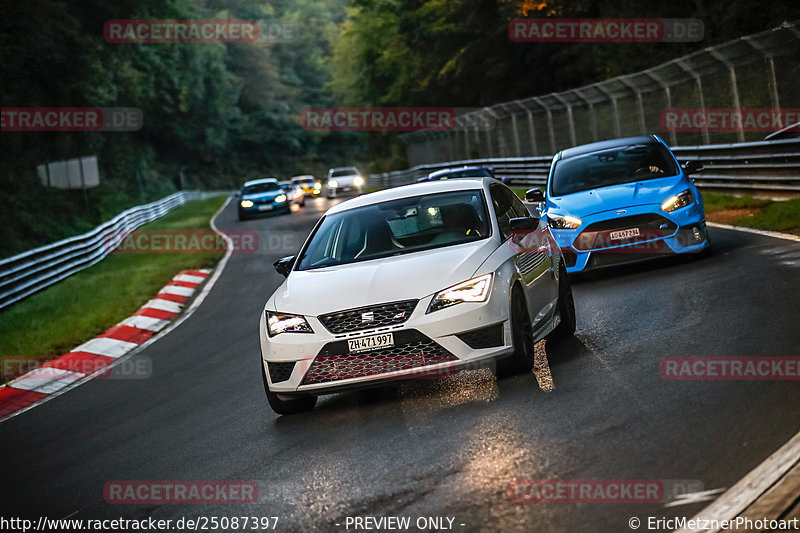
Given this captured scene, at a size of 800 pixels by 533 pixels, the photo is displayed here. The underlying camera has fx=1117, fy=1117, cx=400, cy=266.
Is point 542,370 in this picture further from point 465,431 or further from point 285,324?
point 285,324

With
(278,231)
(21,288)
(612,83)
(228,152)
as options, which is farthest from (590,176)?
(228,152)

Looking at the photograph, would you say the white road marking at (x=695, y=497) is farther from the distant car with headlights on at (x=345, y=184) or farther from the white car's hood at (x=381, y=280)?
the distant car with headlights on at (x=345, y=184)

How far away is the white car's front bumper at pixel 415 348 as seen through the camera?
298 inches

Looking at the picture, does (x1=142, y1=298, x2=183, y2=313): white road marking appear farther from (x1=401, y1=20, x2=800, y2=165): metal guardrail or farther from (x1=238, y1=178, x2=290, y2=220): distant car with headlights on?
(x1=238, y1=178, x2=290, y2=220): distant car with headlights on

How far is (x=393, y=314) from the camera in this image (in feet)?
25.1

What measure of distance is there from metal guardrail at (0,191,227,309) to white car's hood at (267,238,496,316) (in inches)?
464

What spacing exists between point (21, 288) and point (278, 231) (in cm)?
1351

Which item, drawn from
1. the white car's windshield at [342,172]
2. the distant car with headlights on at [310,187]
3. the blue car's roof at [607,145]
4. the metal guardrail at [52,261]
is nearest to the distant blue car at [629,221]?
the blue car's roof at [607,145]

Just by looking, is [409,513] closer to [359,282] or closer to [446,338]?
[446,338]

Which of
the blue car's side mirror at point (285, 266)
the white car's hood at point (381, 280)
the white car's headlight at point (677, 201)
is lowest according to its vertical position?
the white car's hood at point (381, 280)

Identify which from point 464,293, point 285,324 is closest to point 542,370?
point 464,293

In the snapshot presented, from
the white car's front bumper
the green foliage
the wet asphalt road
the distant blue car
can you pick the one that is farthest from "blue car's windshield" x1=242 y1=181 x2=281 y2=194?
the white car's front bumper

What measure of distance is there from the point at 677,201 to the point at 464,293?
619cm

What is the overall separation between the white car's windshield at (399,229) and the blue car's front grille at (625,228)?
13.9ft
